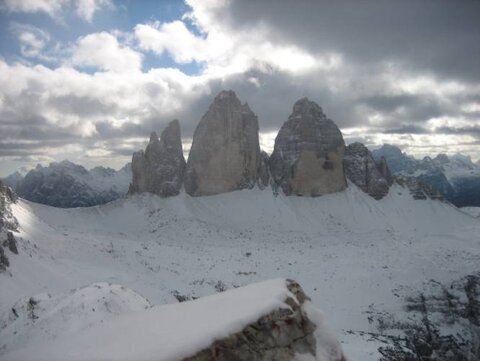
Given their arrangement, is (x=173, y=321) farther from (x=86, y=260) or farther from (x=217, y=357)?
(x=86, y=260)

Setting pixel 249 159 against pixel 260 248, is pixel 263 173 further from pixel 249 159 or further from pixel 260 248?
pixel 260 248

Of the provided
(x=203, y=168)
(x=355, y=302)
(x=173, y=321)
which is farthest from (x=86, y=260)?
(x=203, y=168)

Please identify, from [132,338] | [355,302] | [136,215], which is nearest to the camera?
[132,338]

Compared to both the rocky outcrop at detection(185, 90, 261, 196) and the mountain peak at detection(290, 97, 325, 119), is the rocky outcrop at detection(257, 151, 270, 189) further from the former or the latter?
the mountain peak at detection(290, 97, 325, 119)

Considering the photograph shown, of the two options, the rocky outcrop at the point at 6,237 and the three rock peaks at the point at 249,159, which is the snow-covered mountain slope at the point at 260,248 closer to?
the rocky outcrop at the point at 6,237

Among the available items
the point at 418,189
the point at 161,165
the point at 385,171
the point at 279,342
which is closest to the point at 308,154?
the point at 385,171
